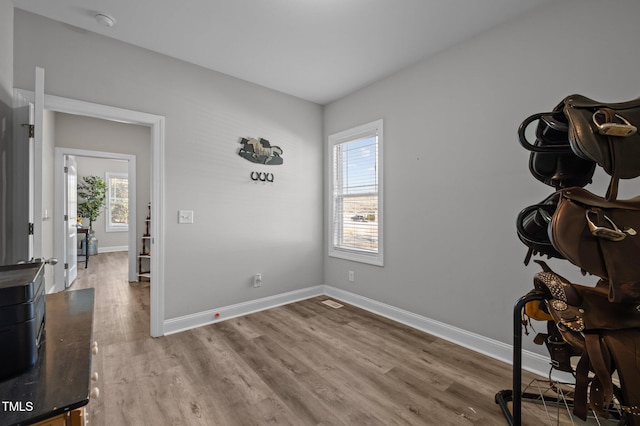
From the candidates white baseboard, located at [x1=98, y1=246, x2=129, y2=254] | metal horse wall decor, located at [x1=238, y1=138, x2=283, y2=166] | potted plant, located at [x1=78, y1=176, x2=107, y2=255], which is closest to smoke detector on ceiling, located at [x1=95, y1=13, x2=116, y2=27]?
metal horse wall decor, located at [x1=238, y1=138, x2=283, y2=166]

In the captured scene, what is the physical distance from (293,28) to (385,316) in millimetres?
3026

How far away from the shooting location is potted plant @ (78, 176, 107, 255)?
7.28 metres

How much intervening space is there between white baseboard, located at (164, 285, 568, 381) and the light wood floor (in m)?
0.10

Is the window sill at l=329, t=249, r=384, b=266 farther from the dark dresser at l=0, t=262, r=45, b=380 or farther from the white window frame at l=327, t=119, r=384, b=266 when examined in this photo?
the dark dresser at l=0, t=262, r=45, b=380

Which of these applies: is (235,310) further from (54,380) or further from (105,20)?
(105,20)

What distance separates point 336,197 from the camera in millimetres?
4059

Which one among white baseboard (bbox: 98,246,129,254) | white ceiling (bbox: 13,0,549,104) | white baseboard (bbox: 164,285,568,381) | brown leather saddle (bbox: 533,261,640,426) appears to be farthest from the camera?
white baseboard (bbox: 98,246,129,254)

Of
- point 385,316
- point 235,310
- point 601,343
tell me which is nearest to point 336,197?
point 385,316

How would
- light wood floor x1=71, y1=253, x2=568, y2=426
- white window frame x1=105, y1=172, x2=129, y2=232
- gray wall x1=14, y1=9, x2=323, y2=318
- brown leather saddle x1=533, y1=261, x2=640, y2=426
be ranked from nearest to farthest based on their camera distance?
brown leather saddle x1=533, y1=261, x2=640, y2=426
light wood floor x1=71, y1=253, x2=568, y2=426
gray wall x1=14, y1=9, x2=323, y2=318
white window frame x1=105, y1=172, x2=129, y2=232

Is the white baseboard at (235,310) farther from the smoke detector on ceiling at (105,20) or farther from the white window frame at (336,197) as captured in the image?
the smoke detector on ceiling at (105,20)

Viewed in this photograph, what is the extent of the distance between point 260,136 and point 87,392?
3.10 meters

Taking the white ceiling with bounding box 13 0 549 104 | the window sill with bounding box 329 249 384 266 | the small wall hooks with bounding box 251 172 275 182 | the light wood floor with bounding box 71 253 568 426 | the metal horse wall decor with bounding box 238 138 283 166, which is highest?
the white ceiling with bounding box 13 0 549 104

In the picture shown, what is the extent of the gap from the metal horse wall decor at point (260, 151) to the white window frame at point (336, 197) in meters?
0.78

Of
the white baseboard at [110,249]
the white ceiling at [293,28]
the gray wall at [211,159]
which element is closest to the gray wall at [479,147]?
the white ceiling at [293,28]
